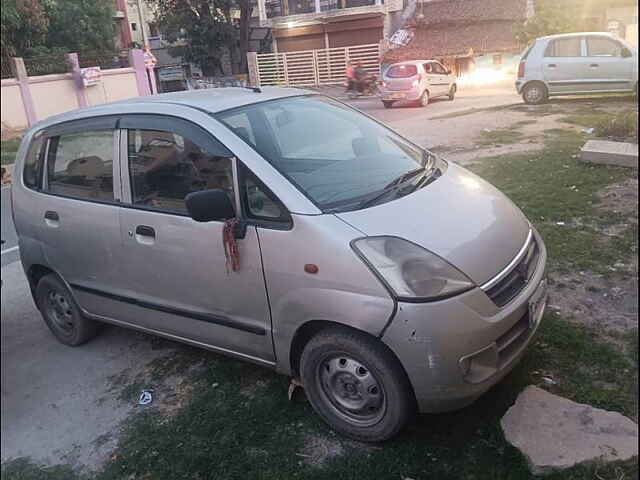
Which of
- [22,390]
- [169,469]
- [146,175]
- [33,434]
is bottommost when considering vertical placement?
[169,469]

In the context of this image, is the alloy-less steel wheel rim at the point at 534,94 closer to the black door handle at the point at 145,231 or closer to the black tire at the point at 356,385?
the black tire at the point at 356,385

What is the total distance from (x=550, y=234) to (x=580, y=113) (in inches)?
43.5

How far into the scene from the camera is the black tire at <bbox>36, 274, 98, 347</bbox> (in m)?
3.91

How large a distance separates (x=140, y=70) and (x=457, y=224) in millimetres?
1959

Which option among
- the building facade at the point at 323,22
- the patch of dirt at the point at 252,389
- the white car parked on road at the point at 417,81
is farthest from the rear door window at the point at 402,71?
the patch of dirt at the point at 252,389

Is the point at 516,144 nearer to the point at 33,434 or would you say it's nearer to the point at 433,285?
the point at 433,285

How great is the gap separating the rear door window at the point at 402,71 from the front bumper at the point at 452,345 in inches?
68.3

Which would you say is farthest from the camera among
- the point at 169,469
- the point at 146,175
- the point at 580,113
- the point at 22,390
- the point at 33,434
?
the point at 580,113

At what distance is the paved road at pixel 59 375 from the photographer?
2066mm

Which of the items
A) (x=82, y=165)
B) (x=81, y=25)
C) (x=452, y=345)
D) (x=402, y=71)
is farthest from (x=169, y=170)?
(x=452, y=345)

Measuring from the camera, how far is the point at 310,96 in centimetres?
379

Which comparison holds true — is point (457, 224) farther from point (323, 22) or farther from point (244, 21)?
point (244, 21)

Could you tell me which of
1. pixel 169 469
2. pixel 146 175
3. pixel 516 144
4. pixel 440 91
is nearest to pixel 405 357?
pixel 169 469

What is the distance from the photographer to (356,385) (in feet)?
9.05
